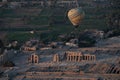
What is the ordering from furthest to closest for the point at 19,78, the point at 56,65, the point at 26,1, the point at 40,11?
the point at 26,1, the point at 40,11, the point at 56,65, the point at 19,78

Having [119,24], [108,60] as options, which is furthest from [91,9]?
[108,60]

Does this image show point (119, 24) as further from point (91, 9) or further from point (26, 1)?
point (26, 1)

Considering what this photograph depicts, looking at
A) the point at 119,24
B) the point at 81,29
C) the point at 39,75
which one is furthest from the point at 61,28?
the point at 39,75

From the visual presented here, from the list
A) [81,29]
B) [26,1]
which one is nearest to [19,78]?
[81,29]

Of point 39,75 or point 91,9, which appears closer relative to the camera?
point 39,75

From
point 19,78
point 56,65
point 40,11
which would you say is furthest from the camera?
point 40,11

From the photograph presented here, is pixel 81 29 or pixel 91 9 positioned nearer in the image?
pixel 81 29

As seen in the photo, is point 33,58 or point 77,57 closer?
point 33,58

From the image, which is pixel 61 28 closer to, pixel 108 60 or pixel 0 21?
pixel 0 21

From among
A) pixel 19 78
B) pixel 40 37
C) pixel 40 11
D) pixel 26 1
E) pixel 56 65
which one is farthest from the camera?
pixel 26 1

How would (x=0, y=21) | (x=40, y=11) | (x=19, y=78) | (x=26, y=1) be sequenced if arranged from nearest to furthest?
(x=19, y=78) → (x=0, y=21) → (x=40, y=11) → (x=26, y=1)
